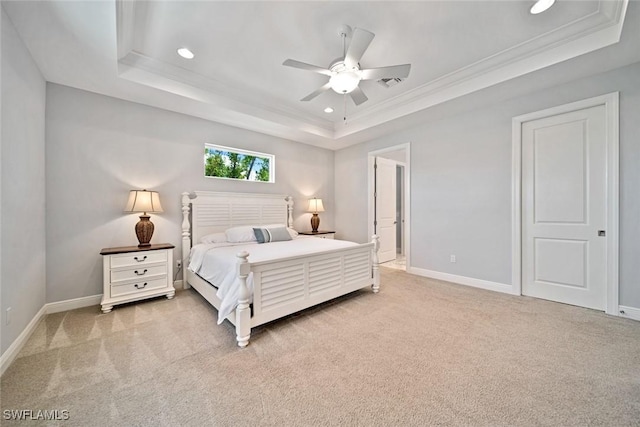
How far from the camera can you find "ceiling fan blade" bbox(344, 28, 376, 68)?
74.5 inches

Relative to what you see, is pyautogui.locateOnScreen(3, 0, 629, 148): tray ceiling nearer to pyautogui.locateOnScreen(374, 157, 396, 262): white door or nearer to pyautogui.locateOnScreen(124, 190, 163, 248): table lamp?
pyautogui.locateOnScreen(124, 190, 163, 248): table lamp

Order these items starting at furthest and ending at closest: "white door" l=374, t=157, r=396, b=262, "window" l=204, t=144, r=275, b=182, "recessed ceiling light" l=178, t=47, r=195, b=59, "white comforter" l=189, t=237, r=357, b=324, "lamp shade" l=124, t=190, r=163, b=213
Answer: "white door" l=374, t=157, r=396, b=262
"window" l=204, t=144, r=275, b=182
"lamp shade" l=124, t=190, r=163, b=213
"recessed ceiling light" l=178, t=47, r=195, b=59
"white comforter" l=189, t=237, r=357, b=324

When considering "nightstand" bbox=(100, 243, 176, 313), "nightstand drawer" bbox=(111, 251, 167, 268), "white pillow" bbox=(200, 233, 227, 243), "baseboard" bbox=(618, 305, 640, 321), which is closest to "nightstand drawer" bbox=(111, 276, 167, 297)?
"nightstand" bbox=(100, 243, 176, 313)

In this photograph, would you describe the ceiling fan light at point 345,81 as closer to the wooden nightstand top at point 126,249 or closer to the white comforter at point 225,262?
the white comforter at point 225,262

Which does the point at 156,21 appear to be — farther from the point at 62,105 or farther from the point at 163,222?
the point at 163,222

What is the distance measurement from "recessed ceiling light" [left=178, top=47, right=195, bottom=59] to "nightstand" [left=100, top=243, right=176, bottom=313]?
2247 millimetres

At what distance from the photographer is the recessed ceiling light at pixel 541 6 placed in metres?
1.99

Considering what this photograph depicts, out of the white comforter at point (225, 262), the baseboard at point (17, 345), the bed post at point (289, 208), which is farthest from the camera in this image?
the bed post at point (289, 208)

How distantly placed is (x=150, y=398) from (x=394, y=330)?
6.38ft

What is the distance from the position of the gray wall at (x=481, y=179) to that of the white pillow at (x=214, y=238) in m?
3.16

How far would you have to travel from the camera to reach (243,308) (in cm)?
212

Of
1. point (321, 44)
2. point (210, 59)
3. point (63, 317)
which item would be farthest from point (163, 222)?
point (321, 44)

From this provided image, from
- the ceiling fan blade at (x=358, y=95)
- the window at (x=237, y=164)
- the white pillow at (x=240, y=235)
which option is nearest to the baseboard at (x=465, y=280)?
the white pillow at (x=240, y=235)

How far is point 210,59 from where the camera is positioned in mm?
2809
